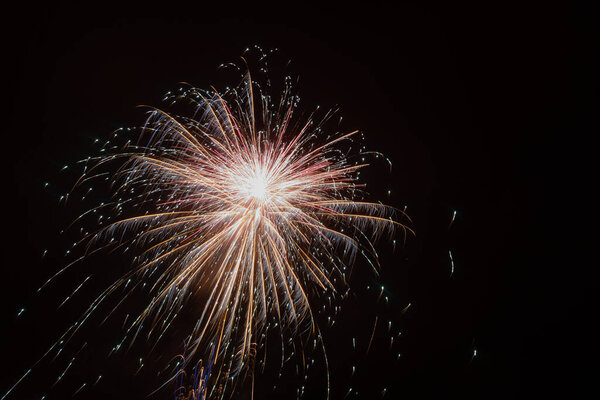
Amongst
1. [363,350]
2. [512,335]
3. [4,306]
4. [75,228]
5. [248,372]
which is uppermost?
[75,228]

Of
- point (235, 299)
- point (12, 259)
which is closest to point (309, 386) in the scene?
point (235, 299)

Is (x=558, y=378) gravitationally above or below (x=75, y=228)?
below

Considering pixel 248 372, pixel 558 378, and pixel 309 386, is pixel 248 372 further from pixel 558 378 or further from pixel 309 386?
pixel 558 378

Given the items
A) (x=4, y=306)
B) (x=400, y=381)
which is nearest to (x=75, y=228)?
(x=4, y=306)

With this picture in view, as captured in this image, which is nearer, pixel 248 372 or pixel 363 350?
pixel 248 372

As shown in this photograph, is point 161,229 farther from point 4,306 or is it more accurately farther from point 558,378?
point 558,378

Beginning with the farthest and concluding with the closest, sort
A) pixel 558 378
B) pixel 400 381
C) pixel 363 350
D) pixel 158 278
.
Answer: pixel 400 381 < pixel 363 350 < pixel 558 378 < pixel 158 278

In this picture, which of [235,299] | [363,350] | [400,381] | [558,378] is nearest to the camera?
[235,299]
